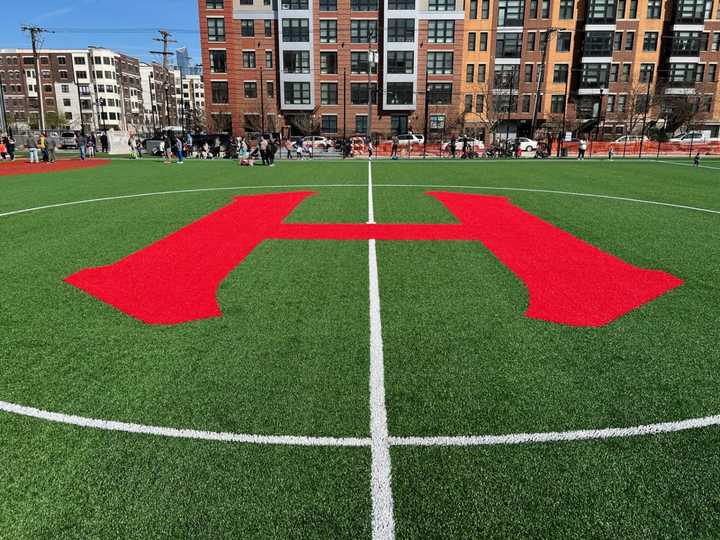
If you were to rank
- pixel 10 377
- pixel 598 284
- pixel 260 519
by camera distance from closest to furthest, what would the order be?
pixel 260 519 → pixel 10 377 → pixel 598 284

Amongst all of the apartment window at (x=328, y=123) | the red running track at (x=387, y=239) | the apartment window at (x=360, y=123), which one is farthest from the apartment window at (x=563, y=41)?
the red running track at (x=387, y=239)

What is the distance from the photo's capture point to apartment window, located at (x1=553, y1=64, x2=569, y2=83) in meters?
69.4

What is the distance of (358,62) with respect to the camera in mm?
67188

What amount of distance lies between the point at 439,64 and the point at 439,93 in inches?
137

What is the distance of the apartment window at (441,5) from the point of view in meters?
65.6

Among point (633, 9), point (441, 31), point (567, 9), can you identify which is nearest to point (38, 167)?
point (441, 31)

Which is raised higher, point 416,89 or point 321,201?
point 416,89

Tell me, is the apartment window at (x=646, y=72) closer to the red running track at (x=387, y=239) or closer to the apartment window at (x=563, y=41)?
the apartment window at (x=563, y=41)

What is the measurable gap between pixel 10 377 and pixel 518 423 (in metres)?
4.32

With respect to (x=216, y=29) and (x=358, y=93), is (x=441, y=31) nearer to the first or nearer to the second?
(x=358, y=93)

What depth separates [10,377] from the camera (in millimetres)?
4719

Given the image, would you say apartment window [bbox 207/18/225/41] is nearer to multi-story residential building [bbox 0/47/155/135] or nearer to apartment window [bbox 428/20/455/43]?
apartment window [bbox 428/20/455/43]

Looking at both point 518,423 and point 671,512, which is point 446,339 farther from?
point 671,512

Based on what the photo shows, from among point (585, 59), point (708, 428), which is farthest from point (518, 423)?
point (585, 59)
